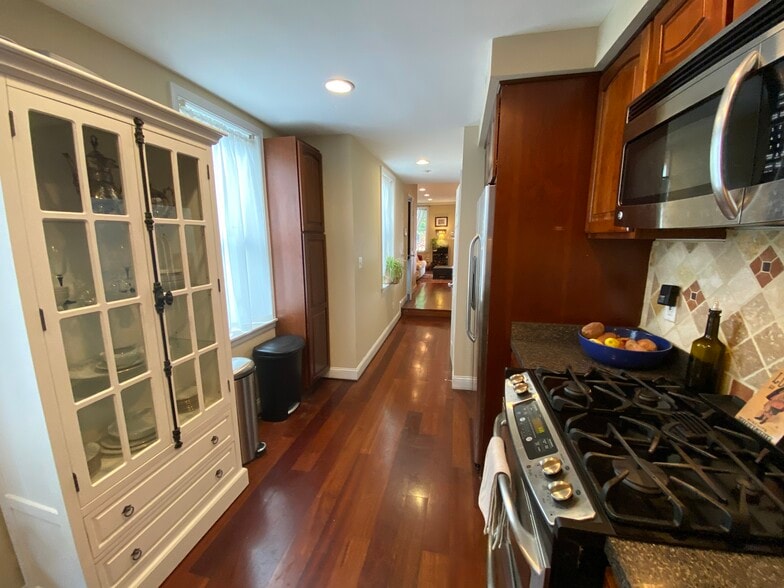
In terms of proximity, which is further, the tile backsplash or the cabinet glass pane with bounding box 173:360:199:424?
the cabinet glass pane with bounding box 173:360:199:424

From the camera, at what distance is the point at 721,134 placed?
600 mm

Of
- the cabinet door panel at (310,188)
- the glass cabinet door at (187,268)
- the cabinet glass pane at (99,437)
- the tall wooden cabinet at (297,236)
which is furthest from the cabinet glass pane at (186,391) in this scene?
the cabinet door panel at (310,188)

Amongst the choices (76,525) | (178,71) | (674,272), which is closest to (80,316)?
(76,525)

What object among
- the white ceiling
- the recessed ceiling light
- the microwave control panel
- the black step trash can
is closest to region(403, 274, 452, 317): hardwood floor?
the black step trash can

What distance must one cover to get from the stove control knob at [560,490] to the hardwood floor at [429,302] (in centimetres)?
518

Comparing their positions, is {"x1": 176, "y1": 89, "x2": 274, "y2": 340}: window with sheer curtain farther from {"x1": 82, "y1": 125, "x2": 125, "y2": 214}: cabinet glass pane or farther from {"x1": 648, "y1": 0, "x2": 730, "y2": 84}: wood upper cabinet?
{"x1": 648, "y1": 0, "x2": 730, "y2": 84}: wood upper cabinet

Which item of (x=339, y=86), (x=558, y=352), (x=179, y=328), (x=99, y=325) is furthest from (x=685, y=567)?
(x=339, y=86)

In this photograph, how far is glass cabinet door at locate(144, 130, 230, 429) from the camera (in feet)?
4.68

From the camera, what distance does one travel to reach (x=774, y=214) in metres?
0.57

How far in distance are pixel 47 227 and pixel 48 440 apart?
0.70m

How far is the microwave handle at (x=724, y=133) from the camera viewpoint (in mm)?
585

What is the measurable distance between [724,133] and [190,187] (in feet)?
6.28

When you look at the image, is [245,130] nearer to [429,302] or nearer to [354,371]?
[354,371]

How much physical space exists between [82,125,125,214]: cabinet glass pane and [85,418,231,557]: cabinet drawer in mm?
1110
